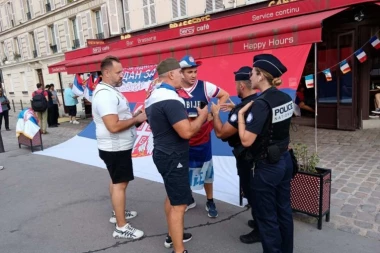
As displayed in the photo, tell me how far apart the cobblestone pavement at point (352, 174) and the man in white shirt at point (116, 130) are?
2076mm

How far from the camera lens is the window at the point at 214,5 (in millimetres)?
10292

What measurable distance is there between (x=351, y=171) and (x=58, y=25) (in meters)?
20.2

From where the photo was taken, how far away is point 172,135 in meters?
2.60

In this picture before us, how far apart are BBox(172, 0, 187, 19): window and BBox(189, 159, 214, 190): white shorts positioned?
30.2 ft

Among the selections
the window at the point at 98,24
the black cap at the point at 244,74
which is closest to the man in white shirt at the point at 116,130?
the black cap at the point at 244,74

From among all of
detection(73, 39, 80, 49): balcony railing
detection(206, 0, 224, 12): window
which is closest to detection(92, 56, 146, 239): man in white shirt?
detection(206, 0, 224, 12): window

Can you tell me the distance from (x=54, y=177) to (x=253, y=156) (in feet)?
14.4

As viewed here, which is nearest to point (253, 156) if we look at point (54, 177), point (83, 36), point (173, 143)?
point (173, 143)

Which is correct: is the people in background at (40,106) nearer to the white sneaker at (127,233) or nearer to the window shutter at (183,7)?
the window shutter at (183,7)

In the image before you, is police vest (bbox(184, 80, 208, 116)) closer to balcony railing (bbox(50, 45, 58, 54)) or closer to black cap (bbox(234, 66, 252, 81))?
black cap (bbox(234, 66, 252, 81))

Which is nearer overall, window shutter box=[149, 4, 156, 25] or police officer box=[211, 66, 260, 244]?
police officer box=[211, 66, 260, 244]

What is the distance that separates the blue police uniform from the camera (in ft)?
7.59

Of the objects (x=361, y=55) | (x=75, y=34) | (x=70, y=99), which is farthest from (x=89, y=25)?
(x=361, y=55)

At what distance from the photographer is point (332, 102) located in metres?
8.05
